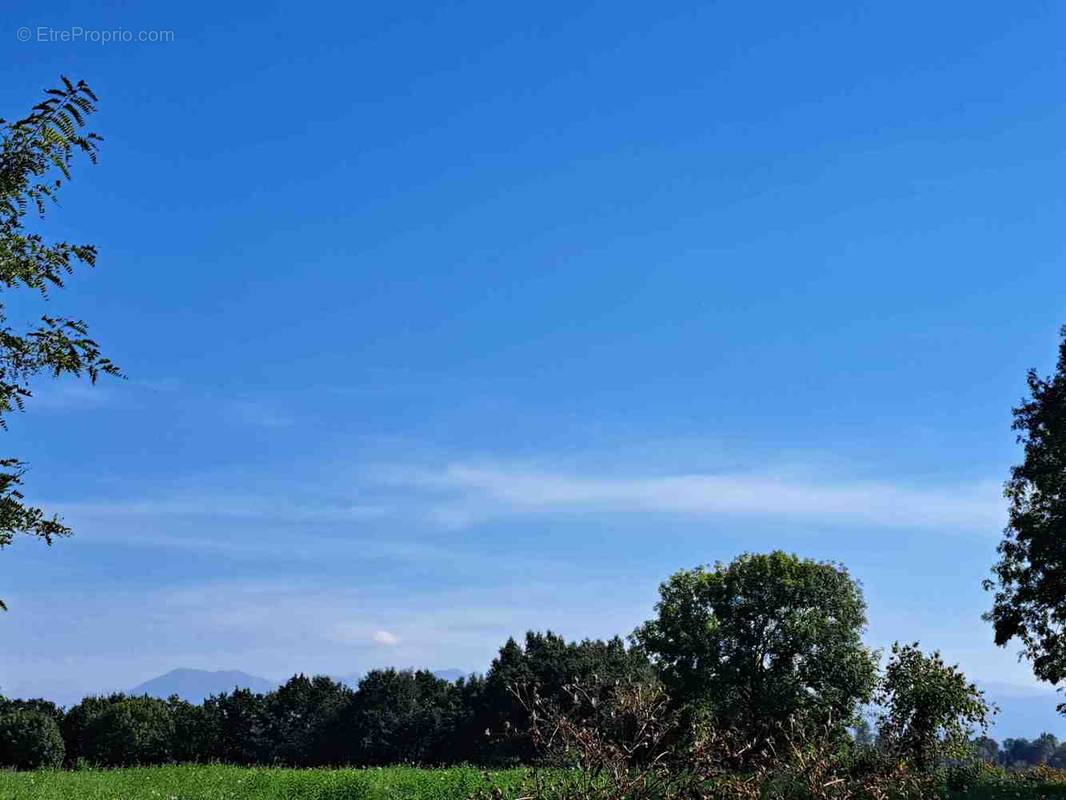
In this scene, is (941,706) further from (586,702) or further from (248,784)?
(248,784)

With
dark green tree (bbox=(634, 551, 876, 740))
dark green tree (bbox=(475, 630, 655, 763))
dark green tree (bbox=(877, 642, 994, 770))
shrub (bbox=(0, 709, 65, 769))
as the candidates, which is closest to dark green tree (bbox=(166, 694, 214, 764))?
shrub (bbox=(0, 709, 65, 769))

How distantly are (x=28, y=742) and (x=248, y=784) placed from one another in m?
37.0

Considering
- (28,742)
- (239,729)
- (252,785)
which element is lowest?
(239,729)

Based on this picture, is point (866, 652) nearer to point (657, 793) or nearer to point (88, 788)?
point (88, 788)

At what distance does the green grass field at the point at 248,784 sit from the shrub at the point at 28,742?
3078cm

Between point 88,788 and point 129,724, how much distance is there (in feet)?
127

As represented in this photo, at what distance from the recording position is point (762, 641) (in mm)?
46969

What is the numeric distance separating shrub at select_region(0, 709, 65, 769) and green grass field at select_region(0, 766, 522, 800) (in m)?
30.8

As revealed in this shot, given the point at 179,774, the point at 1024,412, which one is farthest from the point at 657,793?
the point at 1024,412

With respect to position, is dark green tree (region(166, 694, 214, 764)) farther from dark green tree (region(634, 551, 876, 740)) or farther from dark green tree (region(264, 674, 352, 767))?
dark green tree (region(634, 551, 876, 740))

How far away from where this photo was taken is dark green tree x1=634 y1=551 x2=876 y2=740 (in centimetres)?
4559

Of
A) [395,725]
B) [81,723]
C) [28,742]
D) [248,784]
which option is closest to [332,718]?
[395,725]

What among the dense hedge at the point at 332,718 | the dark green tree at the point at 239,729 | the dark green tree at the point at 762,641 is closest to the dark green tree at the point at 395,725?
the dense hedge at the point at 332,718

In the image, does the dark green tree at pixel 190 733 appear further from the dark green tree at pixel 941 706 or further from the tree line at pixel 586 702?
the dark green tree at pixel 941 706
